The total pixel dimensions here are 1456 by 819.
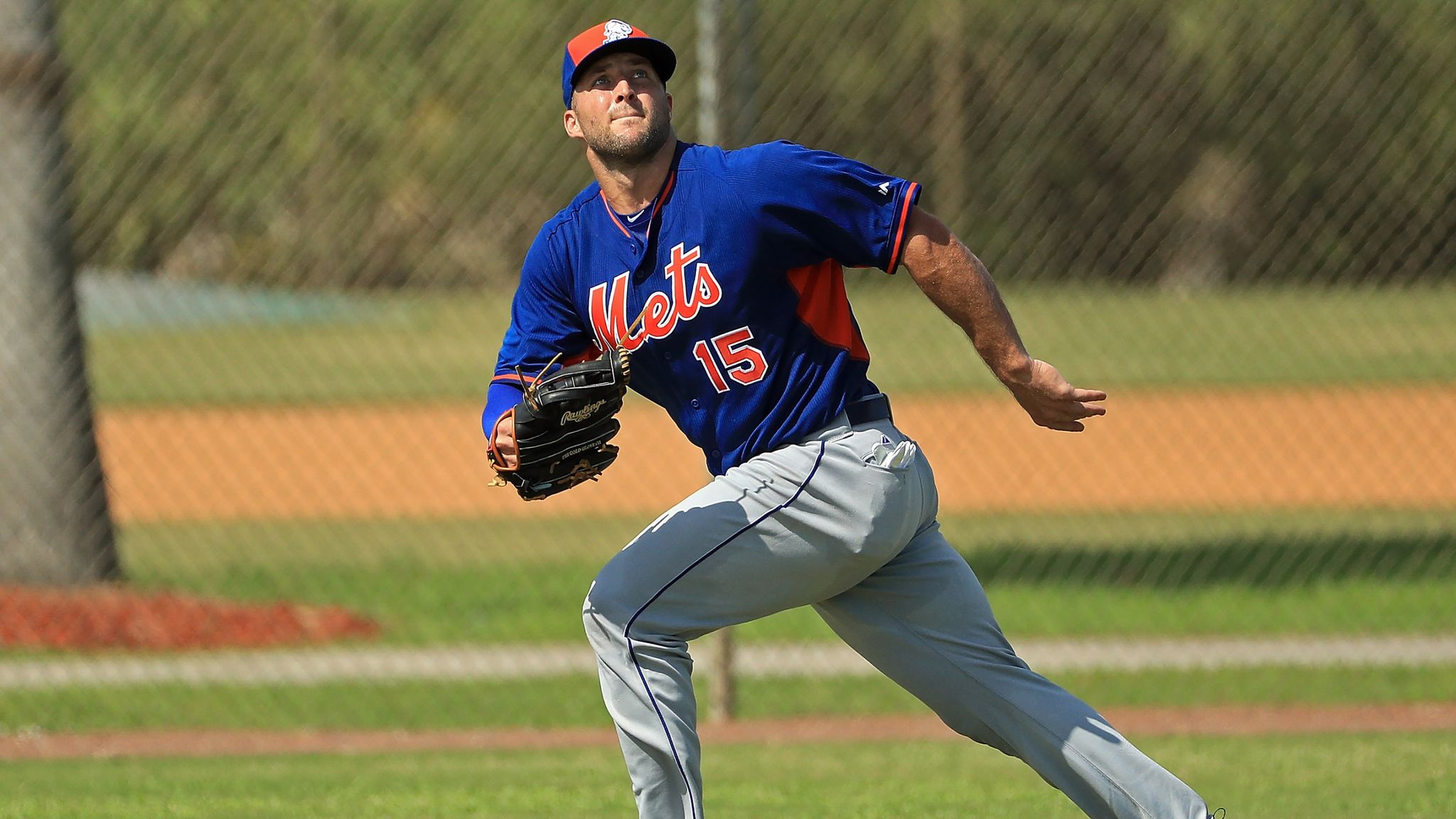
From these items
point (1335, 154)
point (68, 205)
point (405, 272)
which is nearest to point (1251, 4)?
point (1335, 154)

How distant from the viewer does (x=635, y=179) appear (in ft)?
12.5

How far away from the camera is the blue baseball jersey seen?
3.65 metres

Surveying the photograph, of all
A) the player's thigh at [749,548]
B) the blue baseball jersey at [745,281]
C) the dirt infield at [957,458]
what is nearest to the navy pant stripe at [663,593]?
the player's thigh at [749,548]

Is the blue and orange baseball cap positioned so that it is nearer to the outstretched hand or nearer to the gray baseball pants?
the gray baseball pants

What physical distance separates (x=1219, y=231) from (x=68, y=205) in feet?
38.7

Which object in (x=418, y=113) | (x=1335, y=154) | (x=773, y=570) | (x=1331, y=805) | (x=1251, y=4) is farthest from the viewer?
(x=418, y=113)

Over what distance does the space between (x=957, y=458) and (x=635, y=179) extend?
12.4 m

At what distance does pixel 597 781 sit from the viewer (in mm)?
5816

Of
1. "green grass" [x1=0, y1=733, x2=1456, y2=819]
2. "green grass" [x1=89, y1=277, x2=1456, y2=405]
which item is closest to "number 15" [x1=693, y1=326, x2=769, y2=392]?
"green grass" [x1=0, y1=733, x2=1456, y2=819]

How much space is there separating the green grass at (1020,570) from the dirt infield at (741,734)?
4.58 feet

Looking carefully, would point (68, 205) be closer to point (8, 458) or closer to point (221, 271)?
point (8, 458)

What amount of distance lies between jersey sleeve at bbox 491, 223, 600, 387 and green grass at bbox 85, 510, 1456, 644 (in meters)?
4.59

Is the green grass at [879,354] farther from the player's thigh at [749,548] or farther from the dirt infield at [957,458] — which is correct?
the player's thigh at [749,548]

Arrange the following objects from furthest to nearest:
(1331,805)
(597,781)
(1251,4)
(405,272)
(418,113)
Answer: (405,272) → (418,113) → (1251,4) → (597,781) → (1331,805)
